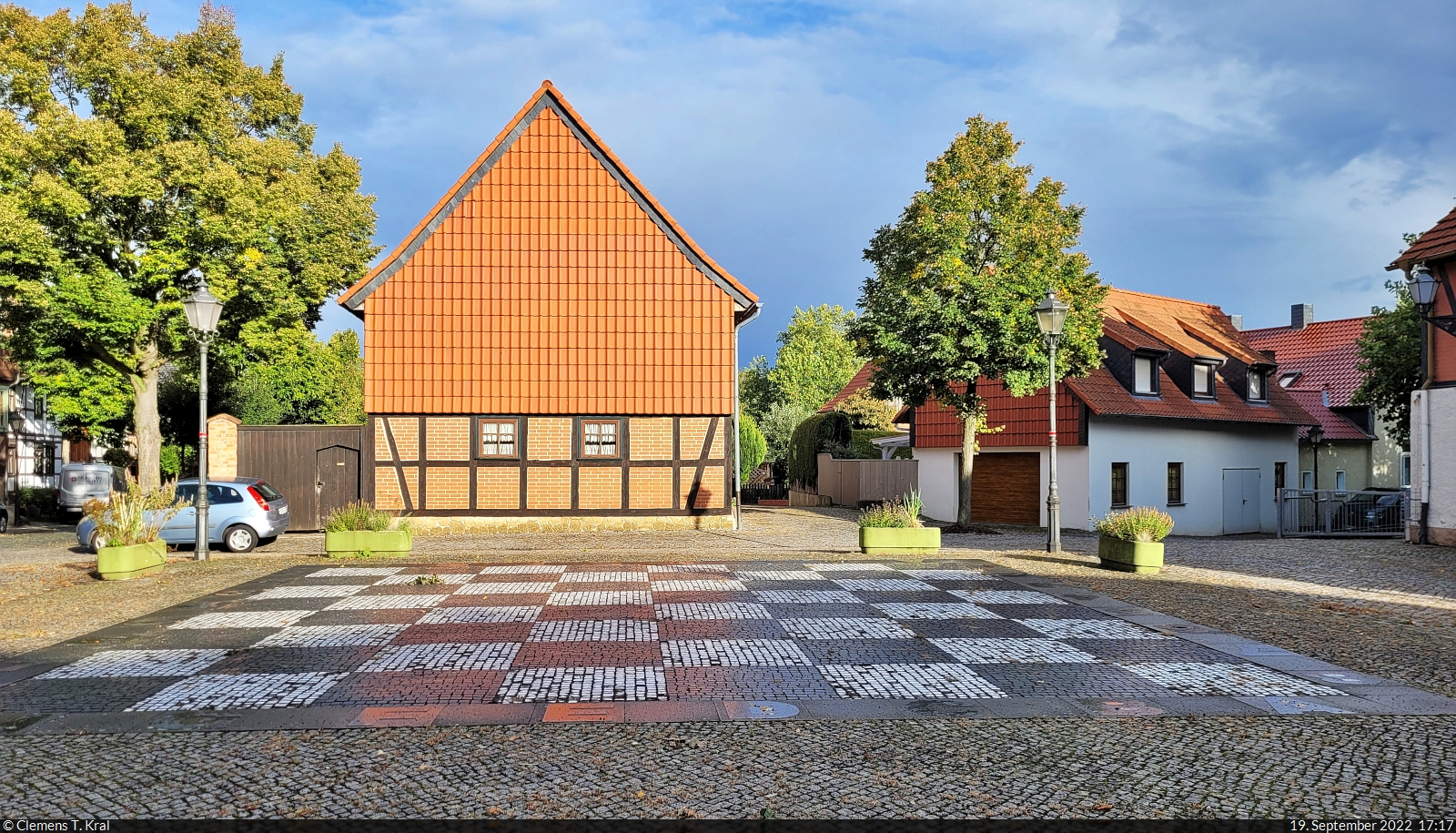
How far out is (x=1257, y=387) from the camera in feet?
106

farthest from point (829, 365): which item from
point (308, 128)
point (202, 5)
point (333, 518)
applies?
point (333, 518)

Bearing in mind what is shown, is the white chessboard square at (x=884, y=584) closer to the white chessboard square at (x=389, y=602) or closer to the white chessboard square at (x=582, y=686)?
the white chessboard square at (x=389, y=602)

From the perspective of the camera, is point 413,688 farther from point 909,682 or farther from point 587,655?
point 909,682

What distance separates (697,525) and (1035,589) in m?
11.5

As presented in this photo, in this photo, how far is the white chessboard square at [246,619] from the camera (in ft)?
34.4

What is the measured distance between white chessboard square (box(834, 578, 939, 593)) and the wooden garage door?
15145mm

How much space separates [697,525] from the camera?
952 inches

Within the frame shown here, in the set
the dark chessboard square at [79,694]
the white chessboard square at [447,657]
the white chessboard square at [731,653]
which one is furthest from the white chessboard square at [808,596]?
the dark chessboard square at [79,694]

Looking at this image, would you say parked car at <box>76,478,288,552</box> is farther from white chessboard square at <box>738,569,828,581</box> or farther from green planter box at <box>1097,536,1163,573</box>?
green planter box at <box>1097,536,1163,573</box>

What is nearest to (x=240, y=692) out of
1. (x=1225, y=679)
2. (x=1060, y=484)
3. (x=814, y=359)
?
(x=1225, y=679)

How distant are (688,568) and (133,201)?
2157 cm

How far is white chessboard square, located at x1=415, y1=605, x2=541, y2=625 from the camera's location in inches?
419

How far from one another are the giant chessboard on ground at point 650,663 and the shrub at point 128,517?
129 inches

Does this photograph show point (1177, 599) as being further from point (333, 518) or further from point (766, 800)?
point (333, 518)
